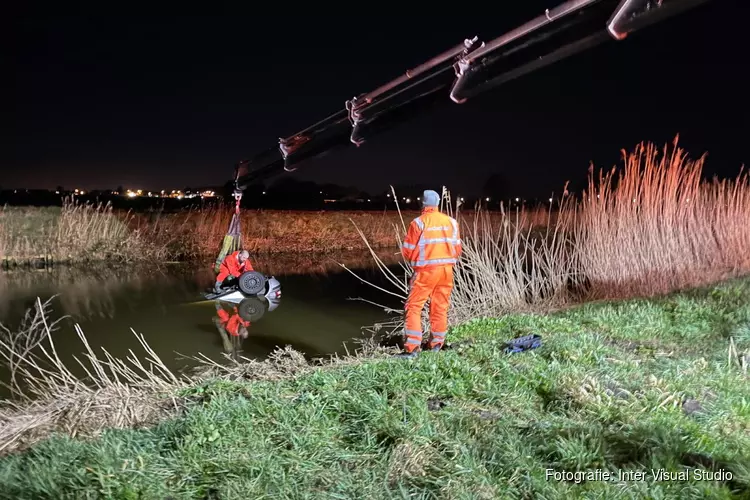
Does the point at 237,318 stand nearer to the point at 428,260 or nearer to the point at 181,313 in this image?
the point at 181,313

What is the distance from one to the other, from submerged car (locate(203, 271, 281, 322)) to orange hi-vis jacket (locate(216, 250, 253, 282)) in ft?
0.72

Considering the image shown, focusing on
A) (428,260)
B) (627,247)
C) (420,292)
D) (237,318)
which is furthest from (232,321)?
(627,247)

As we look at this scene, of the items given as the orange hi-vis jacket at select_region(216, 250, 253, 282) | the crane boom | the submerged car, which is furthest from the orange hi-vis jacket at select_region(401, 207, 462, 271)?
the orange hi-vis jacket at select_region(216, 250, 253, 282)

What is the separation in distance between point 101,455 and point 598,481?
2.85 m

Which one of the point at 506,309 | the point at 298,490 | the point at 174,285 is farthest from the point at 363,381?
the point at 174,285

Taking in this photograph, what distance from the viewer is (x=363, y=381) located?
4.58 meters

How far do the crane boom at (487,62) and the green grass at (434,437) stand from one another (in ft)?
8.17

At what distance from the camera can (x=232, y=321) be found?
34.8 ft

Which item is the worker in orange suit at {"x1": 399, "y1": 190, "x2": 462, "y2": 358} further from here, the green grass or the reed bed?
the reed bed

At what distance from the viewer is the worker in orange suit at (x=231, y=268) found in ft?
37.8

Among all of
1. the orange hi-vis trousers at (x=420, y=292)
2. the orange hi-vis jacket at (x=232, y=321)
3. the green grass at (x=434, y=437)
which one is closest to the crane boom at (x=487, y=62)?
the orange hi-vis trousers at (x=420, y=292)

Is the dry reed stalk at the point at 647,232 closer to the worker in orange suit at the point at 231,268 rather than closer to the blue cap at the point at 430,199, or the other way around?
the blue cap at the point at 430,199

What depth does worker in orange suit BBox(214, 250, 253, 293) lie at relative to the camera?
11.5m

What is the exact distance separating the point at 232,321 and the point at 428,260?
5.73m
